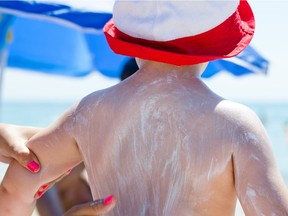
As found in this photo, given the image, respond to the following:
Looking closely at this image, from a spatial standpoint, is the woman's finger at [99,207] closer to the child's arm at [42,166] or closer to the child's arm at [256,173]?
the child's arm at [42,166]

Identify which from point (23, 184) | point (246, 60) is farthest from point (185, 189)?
point (246, 60)

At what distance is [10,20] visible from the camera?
5844 mm

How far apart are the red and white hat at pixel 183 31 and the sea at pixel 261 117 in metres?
14.1

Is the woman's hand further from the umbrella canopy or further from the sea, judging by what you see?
the sea

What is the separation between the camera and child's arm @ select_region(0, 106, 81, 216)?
159 cm

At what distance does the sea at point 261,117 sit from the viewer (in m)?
20.7

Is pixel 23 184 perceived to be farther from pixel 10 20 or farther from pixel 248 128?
pixel 10 20

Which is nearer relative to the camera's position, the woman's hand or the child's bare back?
the child's bare back

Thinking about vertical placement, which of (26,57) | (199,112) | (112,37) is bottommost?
(26,57)

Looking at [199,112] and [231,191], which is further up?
[199,112]

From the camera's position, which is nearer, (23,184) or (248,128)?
(248,128)

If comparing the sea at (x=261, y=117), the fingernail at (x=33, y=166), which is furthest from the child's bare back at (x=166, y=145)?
the sea at (x=261, y=117)

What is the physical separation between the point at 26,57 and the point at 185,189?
592 centimetres

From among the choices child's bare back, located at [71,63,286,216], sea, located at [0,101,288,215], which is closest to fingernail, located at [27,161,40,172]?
child's bare back, located at [71,63,286,216]
